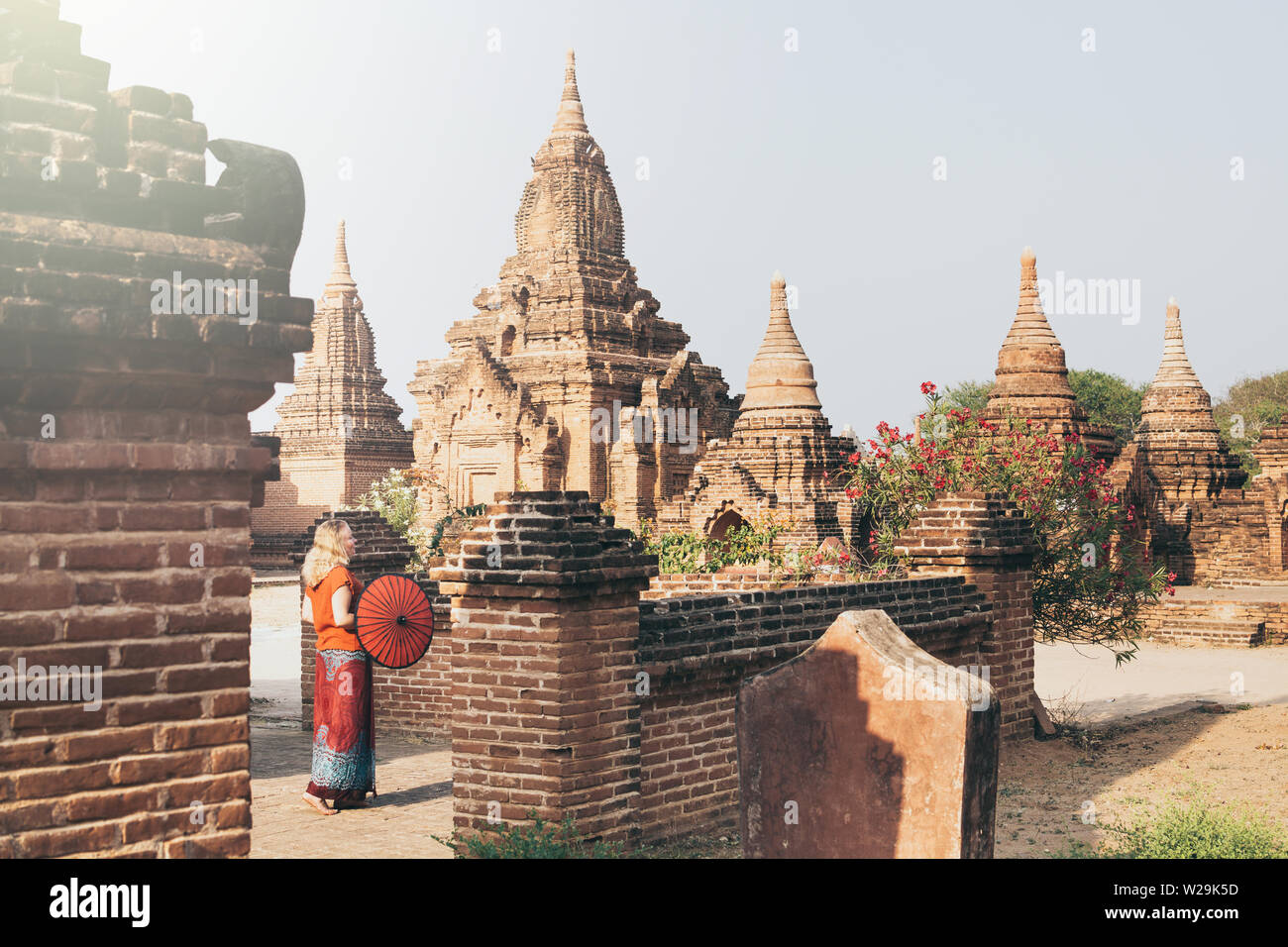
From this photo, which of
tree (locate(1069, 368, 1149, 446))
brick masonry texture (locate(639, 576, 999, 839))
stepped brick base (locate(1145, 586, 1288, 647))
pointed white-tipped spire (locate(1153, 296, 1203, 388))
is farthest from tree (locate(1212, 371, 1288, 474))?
brick masonry texture (locate(639, 576, 999, 839))

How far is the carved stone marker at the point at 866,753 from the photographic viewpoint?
5.81 metres

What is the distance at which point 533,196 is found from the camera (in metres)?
39.0

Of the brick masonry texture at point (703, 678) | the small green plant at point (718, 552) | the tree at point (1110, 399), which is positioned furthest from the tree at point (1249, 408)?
the brick masonry texture at point (703, 678)

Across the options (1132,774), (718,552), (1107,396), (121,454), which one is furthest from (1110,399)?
(121,454)

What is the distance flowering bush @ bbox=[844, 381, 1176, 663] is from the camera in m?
13.0

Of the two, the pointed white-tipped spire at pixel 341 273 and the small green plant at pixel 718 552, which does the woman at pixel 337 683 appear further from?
the pointed white-tipped spire at pixel 341 273

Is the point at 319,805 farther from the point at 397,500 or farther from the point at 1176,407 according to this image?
the point at 1176,407

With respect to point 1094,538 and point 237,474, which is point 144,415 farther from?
point 1094,538

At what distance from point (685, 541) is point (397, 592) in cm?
1302

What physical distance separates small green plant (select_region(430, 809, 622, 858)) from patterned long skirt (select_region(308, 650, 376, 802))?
1209 mm

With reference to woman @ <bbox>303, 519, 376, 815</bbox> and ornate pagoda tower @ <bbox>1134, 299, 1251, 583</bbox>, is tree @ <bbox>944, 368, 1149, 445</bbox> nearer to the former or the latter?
ornate pagoda tower @ <bbox>1134, 299, 1251, 583</bbox>

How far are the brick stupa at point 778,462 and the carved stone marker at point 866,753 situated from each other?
765 inches
